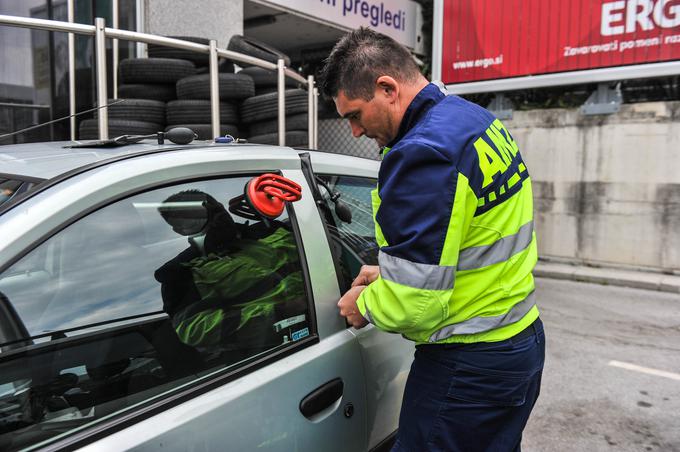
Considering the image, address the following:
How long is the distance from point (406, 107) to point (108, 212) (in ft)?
2.91

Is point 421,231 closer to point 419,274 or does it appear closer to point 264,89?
point 419,274

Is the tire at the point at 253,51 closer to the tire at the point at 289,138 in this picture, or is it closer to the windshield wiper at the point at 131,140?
the tire at the point at 289,138

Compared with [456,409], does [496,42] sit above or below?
above

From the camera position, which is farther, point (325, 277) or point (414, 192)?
point (325, 277)

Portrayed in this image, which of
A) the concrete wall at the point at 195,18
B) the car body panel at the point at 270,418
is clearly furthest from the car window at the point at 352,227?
the concrete wall at the point at 195,18

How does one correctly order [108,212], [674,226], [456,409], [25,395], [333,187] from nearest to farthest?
[25,395], [108,212], [456,409], [333,187], [674,226]

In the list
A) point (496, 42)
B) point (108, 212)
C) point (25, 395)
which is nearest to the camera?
point (25, 395)

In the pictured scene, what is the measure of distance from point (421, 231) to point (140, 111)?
3.12 m

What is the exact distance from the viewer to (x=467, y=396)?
1581mm

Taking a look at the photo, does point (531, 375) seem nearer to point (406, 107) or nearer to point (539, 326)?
point (539, 326)

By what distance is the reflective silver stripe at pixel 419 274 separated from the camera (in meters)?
1.44

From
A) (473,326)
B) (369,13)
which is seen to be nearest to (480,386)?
(473,326)

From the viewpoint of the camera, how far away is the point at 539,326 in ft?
5.91

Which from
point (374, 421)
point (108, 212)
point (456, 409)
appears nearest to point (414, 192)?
point (456, 409)
